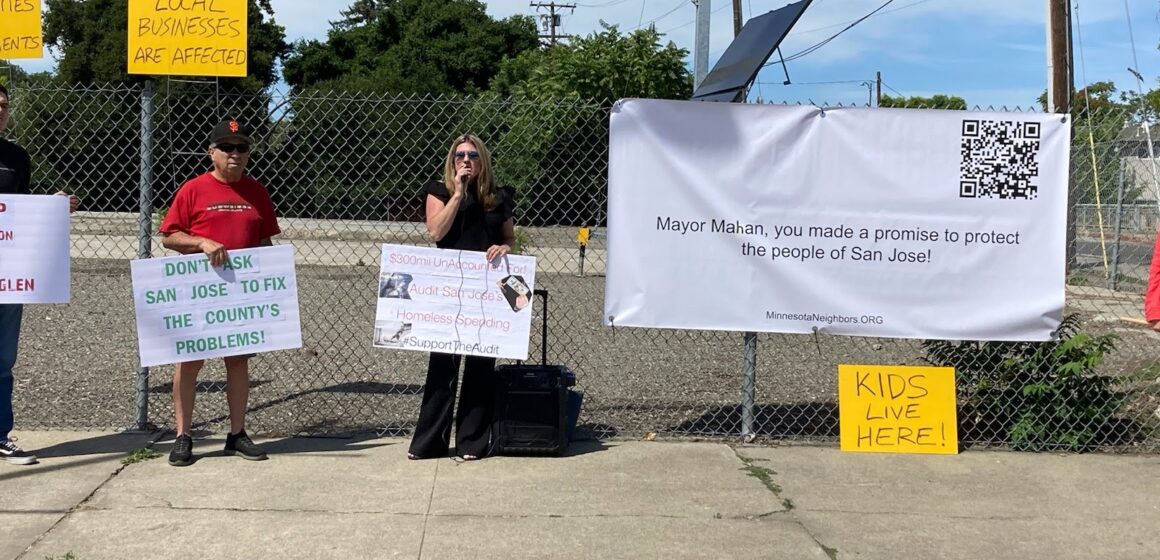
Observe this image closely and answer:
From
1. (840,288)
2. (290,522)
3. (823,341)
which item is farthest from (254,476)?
(823,341)

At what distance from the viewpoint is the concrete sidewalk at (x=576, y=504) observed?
14.2 ft

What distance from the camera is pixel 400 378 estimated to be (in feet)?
26.6

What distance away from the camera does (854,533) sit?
4656 mm

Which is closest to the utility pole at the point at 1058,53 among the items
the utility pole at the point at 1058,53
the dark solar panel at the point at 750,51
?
the utility pole at the point at 1058,53

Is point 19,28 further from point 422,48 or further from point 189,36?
point 422,48

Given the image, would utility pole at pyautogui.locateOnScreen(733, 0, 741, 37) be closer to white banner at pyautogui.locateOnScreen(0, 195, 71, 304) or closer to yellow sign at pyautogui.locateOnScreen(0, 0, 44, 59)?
yellow sign at pyautogui.locateOnScreen(0, 0, 44, 59)

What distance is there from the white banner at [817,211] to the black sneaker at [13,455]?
120 inches

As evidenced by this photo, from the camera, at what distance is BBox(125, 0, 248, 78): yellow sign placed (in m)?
5.56

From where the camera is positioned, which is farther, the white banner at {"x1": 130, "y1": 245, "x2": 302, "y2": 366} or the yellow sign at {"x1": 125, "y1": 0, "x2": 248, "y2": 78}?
the yellow sign at {"x1": 125, "y1": 0, "x2": 248, "y2": 78}

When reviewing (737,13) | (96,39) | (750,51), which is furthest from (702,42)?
(96,39)

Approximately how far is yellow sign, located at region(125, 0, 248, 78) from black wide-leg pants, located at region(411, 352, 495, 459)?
1932 mm

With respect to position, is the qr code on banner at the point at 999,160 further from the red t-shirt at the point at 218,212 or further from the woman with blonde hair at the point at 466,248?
the red t-shirt at the point at 218,212

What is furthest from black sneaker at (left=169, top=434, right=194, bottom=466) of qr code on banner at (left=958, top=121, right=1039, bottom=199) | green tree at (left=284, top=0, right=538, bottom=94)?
green tree at (left=284, top=0, right=538, bottom=94)

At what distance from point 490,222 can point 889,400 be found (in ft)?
8.28
